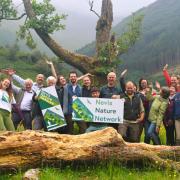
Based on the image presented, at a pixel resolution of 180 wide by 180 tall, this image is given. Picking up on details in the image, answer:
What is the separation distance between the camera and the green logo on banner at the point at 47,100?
10.7 meters

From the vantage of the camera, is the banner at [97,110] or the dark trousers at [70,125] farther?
the dark trousers at [70,125]

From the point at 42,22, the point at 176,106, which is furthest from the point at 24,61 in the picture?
the point at 176,106

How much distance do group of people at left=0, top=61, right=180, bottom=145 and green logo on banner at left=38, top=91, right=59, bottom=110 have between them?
0.14m

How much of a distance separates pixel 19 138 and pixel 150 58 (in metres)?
124

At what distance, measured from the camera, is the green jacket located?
10703mm

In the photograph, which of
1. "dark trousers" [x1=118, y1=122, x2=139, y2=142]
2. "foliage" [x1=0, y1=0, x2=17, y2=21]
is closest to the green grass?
"dark trousers" [x1=118, y1=122, x2=139, y2=142]

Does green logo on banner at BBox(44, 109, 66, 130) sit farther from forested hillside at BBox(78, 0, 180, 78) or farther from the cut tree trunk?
forested hillside at BBox(78, 0, 180, 78)

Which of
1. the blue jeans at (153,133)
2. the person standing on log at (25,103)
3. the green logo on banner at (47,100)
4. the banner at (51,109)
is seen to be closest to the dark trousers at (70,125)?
the banner at (51,109)

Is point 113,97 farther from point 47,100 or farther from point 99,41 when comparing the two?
point 99,41

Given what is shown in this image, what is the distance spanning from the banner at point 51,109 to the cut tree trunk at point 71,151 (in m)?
2.24

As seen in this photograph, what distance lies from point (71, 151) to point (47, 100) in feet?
9.30

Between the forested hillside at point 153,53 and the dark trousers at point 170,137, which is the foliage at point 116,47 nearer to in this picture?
the dark trousers at point 170,137

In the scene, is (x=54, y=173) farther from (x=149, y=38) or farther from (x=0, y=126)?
(x=149, y=38)

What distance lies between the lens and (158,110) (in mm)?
10773
